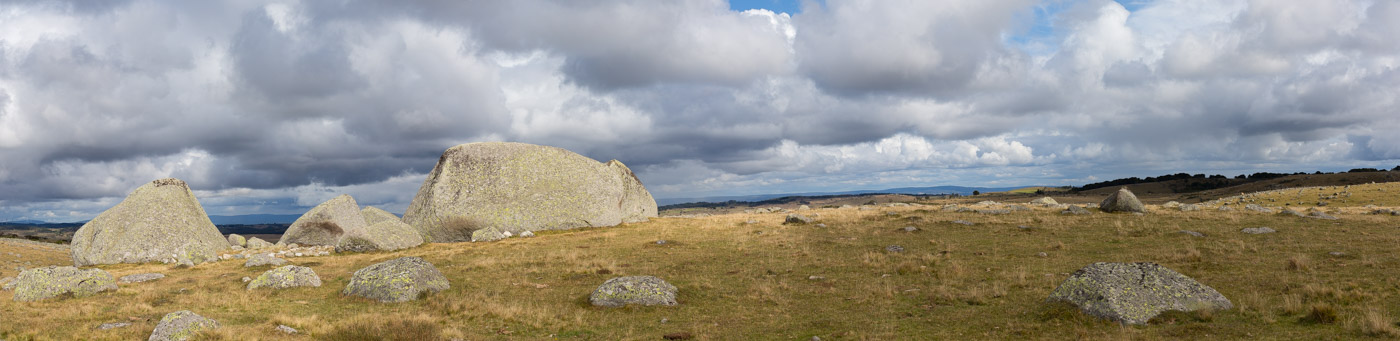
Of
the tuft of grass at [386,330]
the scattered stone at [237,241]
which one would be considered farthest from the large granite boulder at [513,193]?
the tuft of grass at [386,330]

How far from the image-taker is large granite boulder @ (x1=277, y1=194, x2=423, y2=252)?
31.1m

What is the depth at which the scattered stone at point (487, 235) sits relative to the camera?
3372 cm

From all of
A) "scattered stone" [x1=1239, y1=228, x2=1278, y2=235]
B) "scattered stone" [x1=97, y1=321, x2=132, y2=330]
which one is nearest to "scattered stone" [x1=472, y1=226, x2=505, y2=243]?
"scattered stone" [x1=97, y1=321, x2=132, y2=330]

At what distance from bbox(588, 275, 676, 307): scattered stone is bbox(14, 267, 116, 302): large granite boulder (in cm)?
1551

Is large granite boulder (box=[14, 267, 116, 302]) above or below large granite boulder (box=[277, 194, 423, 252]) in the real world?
below

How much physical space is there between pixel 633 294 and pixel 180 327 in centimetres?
977

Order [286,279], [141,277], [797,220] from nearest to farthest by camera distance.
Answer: [286,279] → [141,277] → [797,220]

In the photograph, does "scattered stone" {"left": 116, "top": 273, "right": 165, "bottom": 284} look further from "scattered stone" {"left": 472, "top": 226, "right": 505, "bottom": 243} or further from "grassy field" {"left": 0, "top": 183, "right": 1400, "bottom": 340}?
"scattered stone" {"left": 472, "top": 226, "right": 505, "bottom": 243}

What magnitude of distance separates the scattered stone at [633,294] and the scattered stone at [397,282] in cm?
535

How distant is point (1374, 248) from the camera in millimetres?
20938

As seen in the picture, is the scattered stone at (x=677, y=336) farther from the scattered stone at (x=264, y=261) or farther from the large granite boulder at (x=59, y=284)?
the scattered stone at (x=264, y=261)

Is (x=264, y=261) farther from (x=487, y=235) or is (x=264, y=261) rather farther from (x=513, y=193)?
(x=513, y=193)

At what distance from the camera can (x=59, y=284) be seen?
59.9 feet

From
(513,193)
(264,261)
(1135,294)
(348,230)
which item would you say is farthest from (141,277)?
(1135,294)
